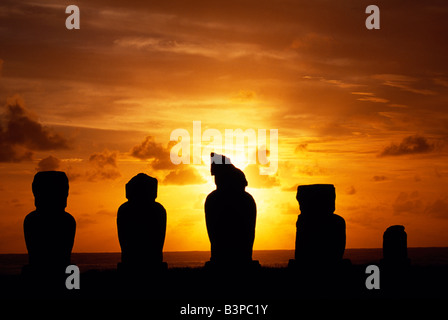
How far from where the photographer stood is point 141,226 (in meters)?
20.7

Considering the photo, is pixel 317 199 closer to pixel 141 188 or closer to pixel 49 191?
pixel 141 188

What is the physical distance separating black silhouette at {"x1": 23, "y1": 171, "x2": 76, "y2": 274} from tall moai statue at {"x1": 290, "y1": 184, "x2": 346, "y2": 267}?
7389 millimetres

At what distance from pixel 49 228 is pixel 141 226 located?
2.76m

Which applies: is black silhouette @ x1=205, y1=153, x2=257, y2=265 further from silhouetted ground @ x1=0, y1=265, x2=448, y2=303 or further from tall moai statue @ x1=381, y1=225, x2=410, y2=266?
tall moai statue @ x1=381, y1=225, x2=410, y2=266

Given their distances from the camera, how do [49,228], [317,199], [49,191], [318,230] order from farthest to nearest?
1. [317,199]
2. [318,230]
3. [49,191]
4. [49,228]

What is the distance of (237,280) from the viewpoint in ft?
66.6

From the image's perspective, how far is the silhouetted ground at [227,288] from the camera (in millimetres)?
19734

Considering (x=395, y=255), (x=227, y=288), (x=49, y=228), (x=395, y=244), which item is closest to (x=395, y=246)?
(x=395, y=244)

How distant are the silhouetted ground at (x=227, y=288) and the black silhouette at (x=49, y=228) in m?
0.77

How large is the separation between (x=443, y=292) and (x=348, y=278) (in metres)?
3.34

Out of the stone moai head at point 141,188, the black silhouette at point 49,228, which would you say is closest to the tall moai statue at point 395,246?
the stone moai head at point 141,188

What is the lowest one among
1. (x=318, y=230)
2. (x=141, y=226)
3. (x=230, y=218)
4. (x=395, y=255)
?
(x=395, y=255)
